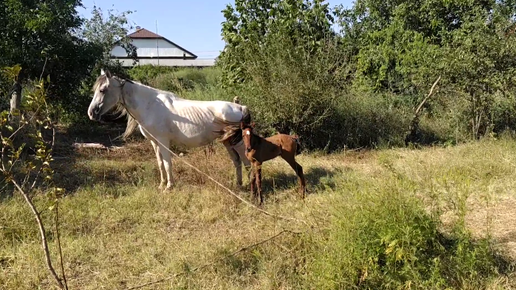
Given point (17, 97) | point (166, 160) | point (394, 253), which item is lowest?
point (394, 253)

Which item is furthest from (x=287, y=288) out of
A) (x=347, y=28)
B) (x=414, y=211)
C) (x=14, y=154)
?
(x=347, y=28)

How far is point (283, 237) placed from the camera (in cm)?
384

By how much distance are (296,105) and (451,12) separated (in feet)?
24.8

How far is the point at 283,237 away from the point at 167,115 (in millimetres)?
2816

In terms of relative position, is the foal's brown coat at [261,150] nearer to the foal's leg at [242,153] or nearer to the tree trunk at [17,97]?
the foal's leg at [242,153]

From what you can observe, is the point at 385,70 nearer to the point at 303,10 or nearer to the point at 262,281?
the point at 303,10

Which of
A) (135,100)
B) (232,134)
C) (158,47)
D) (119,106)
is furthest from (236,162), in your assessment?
(158,47)

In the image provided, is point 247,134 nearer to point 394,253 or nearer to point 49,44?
point 394,253

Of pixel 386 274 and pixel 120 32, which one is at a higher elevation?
pixel 120 32

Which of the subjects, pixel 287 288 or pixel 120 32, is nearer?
pixel 287 288

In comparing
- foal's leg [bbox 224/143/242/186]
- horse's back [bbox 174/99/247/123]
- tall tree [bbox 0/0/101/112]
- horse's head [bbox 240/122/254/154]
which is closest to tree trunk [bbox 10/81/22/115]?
tall tree [bbox 0/0/101/112]

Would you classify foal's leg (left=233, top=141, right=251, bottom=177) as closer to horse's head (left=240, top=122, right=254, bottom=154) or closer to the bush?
horse's head (left=240, top=122, right=254, bottom=154)

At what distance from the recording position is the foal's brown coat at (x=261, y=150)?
5.09m

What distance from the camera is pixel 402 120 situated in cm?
924
